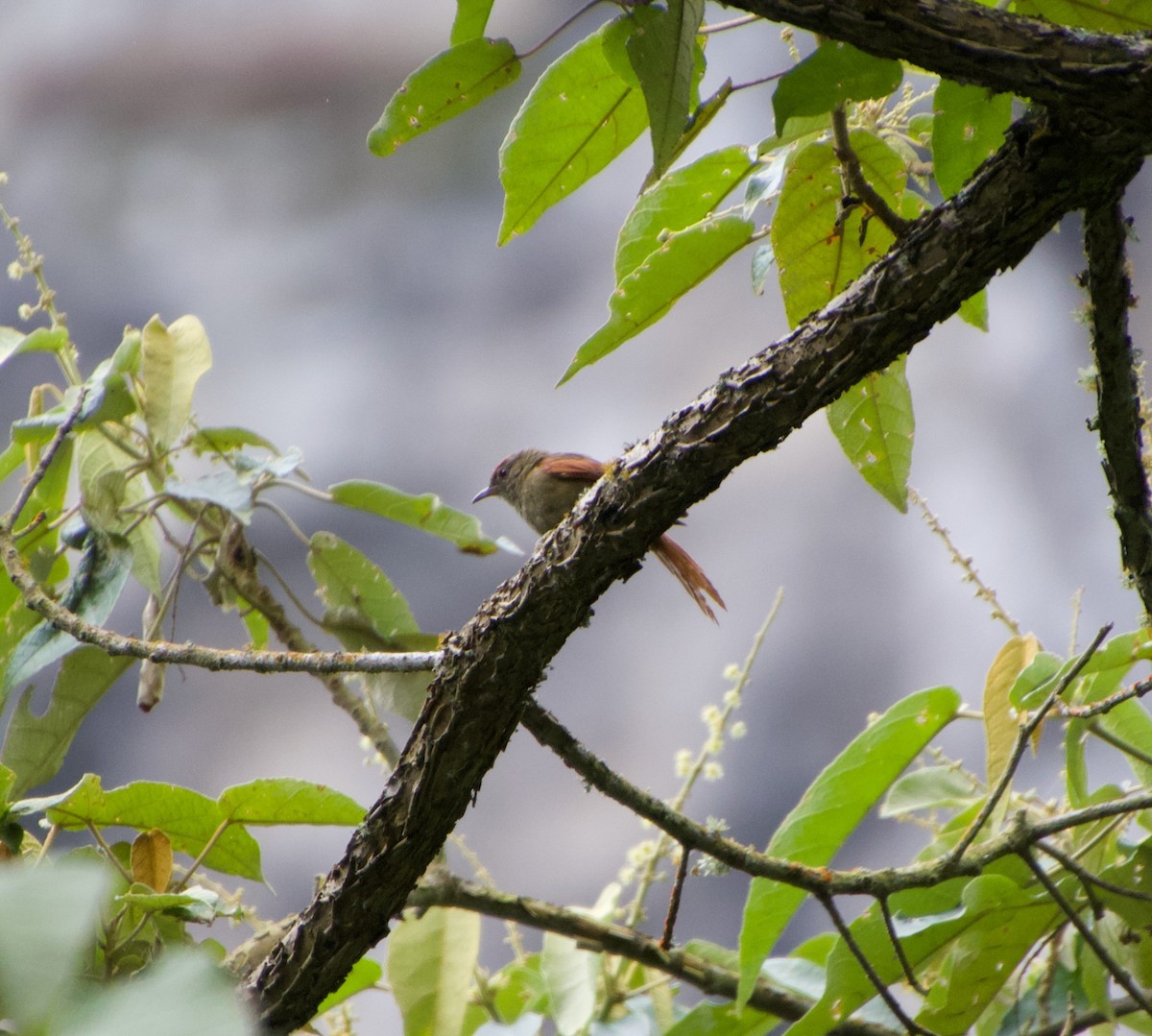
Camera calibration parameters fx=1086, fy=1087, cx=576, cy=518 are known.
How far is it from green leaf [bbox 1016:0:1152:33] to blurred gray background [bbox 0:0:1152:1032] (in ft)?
7.17

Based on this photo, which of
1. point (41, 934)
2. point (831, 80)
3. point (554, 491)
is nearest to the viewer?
point (41, 934)

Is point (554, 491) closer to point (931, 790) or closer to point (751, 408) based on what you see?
point (931, 790)

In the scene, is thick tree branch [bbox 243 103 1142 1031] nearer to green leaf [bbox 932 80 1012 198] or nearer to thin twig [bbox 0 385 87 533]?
green leaf [bbox 932 80 1012 198]

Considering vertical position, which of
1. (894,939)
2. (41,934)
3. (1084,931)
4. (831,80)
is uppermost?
(831,80)

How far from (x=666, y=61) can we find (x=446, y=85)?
236mm

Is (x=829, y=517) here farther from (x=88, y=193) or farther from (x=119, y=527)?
(x=88, y=193)

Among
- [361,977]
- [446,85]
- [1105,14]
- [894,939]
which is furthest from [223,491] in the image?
[1105,14]

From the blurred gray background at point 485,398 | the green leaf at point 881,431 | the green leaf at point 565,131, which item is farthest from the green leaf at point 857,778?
the blurred gray background at point 485,398

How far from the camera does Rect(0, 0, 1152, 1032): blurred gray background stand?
3.01 m

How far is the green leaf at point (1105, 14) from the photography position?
91 cm

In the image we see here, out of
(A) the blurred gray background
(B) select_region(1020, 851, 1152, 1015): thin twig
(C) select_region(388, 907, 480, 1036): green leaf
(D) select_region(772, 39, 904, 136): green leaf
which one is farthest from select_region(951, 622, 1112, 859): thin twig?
(A) the blurred gray background

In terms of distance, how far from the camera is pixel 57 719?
4.42 ft

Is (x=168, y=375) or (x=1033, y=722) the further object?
(x=168, y=375)

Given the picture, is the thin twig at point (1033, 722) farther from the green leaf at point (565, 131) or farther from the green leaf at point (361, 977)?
the green leaf at point (361, 977)
